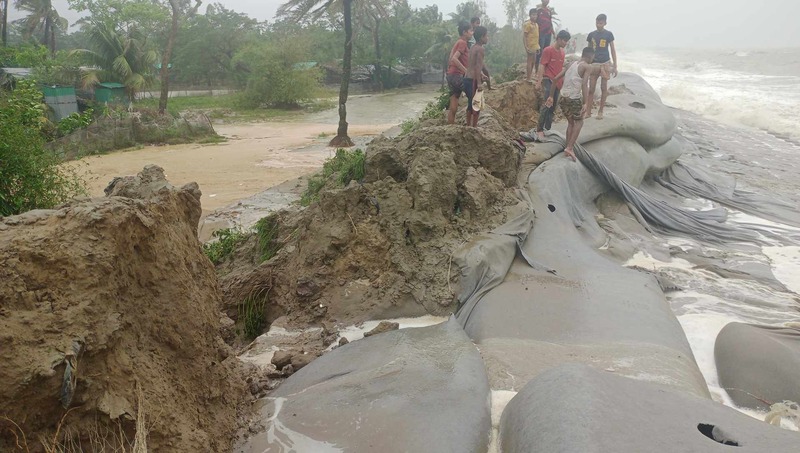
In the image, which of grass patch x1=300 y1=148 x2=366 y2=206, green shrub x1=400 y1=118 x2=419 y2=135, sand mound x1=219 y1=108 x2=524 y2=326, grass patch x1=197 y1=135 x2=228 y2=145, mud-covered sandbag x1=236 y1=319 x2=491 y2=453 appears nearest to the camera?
mud-covered sandbag x1=236 y1=319 x2=491 y2=453

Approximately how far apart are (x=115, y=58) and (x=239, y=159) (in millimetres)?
11155

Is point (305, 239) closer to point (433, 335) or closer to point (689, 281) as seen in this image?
point (433, 335)

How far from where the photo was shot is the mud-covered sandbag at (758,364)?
395 centimetres

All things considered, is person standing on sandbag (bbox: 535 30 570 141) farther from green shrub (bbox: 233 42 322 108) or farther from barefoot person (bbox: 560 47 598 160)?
green shrub (bbox: 233 42 322 108)

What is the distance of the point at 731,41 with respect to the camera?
7869 centimetres

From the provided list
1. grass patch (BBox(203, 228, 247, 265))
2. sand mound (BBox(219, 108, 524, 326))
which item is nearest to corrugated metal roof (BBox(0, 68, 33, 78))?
grass patch (BBox(203, 228, 247, 265))

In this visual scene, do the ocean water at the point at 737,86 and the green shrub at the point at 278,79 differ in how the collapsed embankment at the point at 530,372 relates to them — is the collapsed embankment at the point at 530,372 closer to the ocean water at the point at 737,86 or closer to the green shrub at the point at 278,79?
the ocean water at the point at 737,86

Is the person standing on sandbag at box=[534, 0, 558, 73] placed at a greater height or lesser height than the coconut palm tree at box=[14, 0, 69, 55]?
lesser

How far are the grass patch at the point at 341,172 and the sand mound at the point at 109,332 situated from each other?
115 inches

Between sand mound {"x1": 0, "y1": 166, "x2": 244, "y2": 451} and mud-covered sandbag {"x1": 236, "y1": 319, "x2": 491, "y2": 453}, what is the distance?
13.7 inches

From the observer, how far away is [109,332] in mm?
2674

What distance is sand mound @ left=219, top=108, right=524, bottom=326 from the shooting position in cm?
487

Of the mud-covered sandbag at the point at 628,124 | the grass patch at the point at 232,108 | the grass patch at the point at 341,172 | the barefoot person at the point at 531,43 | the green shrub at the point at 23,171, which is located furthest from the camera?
the grass patch at the point at 232,108

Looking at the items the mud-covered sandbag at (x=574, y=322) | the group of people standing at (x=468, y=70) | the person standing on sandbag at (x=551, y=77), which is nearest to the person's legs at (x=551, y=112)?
the person standing on sandbag at (x=551, y=77)
